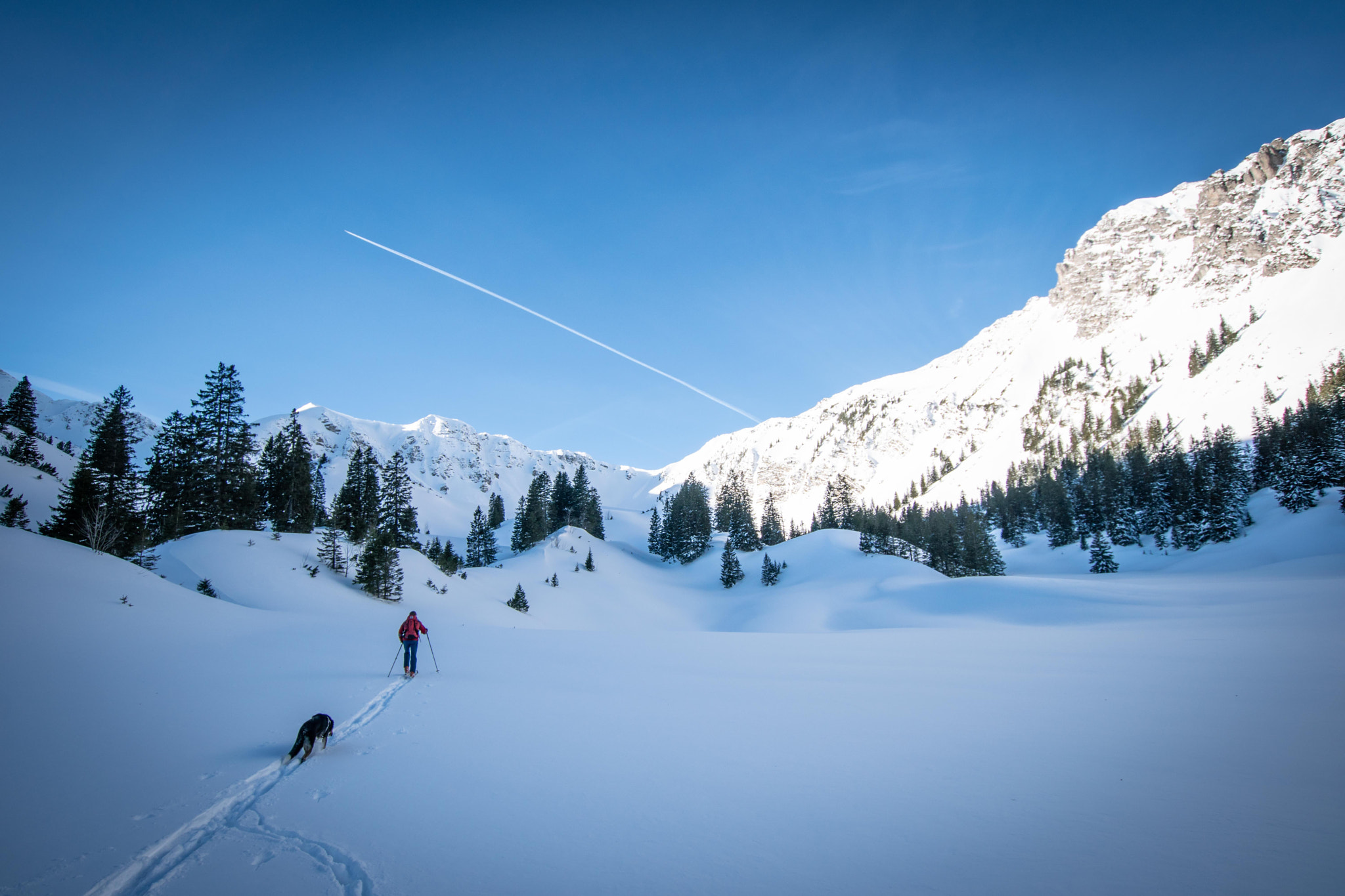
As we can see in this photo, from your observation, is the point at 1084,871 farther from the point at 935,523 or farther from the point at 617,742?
the point at 935,523

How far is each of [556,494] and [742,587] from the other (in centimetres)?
3140

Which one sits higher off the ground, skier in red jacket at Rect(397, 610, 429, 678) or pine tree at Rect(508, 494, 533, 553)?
pine tree at Rect(508, 494, 533, 553)

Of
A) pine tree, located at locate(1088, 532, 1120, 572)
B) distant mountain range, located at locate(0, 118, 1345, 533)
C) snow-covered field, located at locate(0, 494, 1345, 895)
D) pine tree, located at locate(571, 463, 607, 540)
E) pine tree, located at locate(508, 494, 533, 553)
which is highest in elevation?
distant mountain range, located at locate(0, 118, 1345, 533)

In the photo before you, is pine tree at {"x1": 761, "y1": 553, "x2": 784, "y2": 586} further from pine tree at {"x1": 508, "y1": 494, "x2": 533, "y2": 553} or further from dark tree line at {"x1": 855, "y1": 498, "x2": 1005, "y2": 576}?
pine tree at {"x1": 508, "y1": 494, "x2": 533, "y2": 553}

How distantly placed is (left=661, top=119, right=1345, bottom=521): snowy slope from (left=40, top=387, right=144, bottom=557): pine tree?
12278 centimetres

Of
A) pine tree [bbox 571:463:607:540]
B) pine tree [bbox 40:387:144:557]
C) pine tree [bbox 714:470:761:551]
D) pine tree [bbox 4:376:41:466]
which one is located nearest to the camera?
pine tree [bbox 40:387:144:557]

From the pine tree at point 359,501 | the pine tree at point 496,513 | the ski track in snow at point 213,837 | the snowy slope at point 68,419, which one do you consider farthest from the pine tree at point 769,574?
the snowy slope at point 68,419

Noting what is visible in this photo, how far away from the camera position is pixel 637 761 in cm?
668

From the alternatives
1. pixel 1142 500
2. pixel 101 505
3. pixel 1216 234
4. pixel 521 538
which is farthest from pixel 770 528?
pixel 1216 234

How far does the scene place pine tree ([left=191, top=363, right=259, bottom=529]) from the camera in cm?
3253

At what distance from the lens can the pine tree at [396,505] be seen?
119 feet

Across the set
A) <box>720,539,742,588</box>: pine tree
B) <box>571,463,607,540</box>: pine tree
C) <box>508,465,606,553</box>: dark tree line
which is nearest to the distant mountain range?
<box>508,465,606,553</box>: dark tree line

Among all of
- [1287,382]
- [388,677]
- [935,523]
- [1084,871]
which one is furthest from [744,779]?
[1287,382]

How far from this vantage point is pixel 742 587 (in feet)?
199
